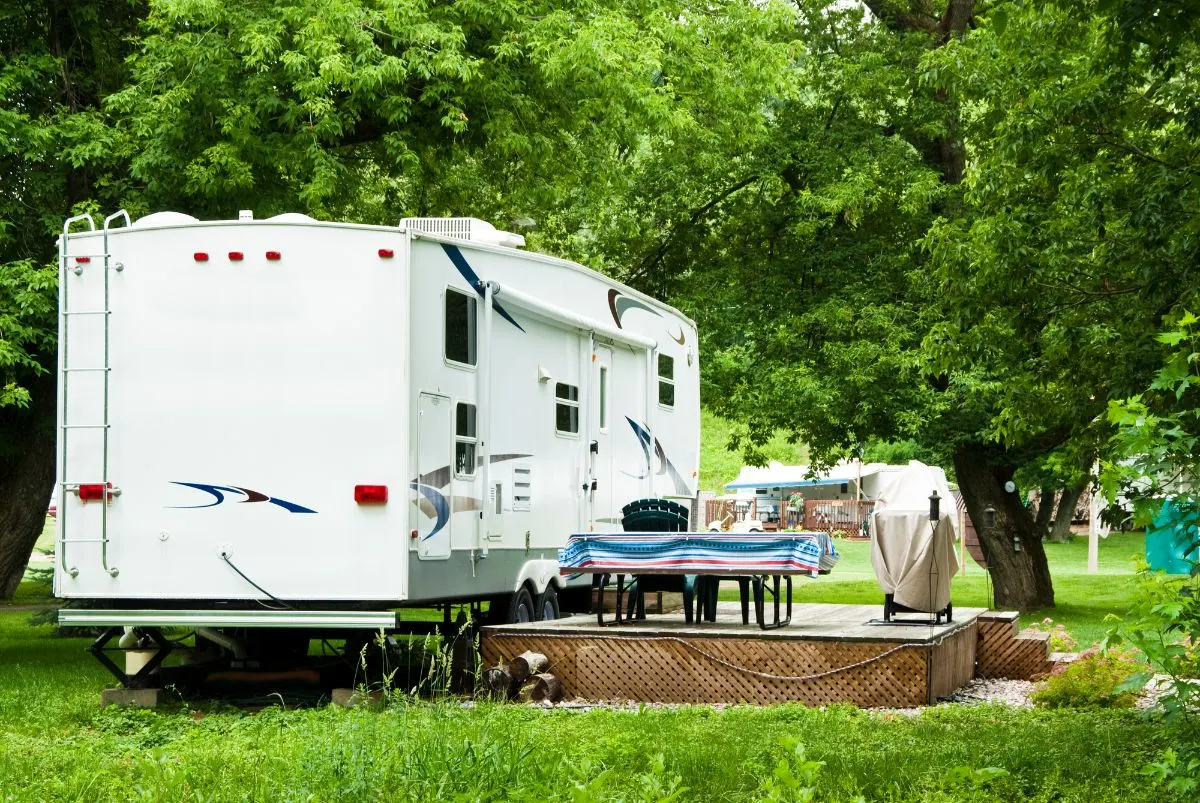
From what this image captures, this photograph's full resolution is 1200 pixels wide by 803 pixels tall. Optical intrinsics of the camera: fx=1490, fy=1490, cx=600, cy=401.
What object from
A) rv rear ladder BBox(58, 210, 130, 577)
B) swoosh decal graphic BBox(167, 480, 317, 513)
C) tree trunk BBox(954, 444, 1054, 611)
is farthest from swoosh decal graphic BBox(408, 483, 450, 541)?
tree trunk BBox(954, 444, 1054, 611)

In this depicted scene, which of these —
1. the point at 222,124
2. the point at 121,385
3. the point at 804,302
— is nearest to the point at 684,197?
the point at 804,302

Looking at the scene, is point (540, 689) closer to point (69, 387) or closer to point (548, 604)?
point (548, 604)

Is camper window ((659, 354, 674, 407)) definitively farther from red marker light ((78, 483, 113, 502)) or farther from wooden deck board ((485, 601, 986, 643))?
red marker light ((78, 483, 113, 502))

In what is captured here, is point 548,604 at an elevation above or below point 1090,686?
above

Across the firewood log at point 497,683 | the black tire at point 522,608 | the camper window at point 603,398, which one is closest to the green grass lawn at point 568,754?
the firewood log at point 497,683

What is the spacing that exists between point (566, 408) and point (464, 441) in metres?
2.01

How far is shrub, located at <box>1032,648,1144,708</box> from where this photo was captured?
10.6 m

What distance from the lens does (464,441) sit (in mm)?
11062

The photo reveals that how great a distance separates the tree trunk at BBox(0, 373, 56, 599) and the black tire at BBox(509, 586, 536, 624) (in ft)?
19.2

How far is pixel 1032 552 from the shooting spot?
2192 cm

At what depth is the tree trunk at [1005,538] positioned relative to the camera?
21.6 metres

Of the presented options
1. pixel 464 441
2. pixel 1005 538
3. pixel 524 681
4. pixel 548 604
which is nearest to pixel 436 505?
pixel 464 441

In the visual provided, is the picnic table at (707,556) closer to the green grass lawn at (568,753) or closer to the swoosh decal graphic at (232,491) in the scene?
the green grass lawn at (568,753)

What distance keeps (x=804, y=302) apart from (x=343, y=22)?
350 inches
